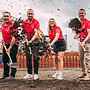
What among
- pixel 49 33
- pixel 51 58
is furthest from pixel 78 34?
pixel 51 58

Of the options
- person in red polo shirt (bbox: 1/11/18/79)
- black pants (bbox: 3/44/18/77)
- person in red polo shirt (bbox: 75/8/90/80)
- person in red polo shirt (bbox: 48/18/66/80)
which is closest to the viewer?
person in red polo shirt (bbox: 75/8/90/80)

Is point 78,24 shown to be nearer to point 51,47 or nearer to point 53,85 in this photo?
point 51,47

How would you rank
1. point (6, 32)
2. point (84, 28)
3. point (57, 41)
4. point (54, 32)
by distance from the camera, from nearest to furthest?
point (84, 28) → point (6, 32) → point (54, 32) → point (57, 41)

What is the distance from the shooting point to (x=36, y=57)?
9.61 m

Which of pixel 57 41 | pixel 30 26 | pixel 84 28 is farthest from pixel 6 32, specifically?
pixel 84 28

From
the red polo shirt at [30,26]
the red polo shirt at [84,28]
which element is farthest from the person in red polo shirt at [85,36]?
the red polo shirt at [30,26]

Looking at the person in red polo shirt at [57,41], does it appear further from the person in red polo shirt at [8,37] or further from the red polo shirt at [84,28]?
the person in red polo shirt at [8,37]

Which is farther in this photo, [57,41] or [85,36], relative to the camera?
[57,41]

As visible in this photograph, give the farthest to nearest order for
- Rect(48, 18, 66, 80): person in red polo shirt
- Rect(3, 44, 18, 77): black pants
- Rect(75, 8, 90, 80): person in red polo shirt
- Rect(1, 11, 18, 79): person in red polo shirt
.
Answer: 1. Rect(48, 18, 66, 80): person in red polo shirt
2. Rect(3, 44, 18, 77): black pants
3. Rect(1, 11, 18, 79): person in red polo shirt
4. Rect(75, 8, 90, 80): person in red polo shirt

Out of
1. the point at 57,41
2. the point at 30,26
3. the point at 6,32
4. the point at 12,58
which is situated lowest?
the point at 12,58

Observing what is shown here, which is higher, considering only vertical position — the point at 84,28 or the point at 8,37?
the point at 84,28

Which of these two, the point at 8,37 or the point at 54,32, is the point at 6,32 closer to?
the point at 8,37

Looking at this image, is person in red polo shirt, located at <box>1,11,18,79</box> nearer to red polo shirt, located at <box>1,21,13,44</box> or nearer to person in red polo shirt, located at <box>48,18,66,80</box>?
red polo shirt, located at <box>1,21,13,44</box>

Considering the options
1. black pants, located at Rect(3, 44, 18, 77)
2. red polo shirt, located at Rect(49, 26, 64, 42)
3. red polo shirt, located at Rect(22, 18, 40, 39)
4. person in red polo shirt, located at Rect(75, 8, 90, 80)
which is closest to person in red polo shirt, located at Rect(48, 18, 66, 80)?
red polo shirt, located at Rect(49, 26, 64, 42)
